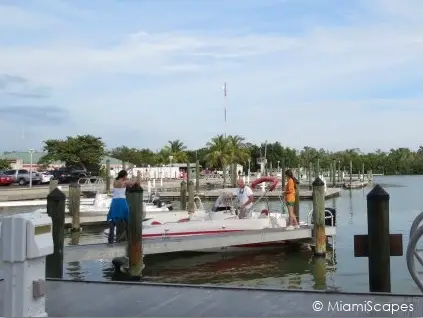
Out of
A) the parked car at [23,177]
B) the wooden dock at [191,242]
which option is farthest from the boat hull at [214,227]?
the parked car at [23,177]

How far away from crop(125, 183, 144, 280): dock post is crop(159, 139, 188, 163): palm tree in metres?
90.7

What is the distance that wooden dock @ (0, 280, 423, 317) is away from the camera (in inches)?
240

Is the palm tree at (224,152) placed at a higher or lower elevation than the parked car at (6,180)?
higher

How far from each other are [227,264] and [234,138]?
238ft

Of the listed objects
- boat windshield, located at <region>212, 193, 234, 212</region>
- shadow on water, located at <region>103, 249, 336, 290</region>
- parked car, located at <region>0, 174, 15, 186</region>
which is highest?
parked car, located at <region>0, 174, 15, 186</region>

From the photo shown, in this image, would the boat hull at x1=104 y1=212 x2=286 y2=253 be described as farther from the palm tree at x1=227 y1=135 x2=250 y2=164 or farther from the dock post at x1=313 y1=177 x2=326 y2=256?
the palm tree at x1=227 y1=135 x2=250 y2=164

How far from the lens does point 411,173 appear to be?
7146 inches

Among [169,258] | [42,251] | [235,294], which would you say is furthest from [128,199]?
[42,251]

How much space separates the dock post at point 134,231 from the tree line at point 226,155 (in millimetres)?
33152

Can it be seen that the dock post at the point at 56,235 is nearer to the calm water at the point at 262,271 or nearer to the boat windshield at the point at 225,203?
the calm water at the point at 262,271

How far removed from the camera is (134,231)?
11969 mm

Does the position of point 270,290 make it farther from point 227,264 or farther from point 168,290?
point 227,264

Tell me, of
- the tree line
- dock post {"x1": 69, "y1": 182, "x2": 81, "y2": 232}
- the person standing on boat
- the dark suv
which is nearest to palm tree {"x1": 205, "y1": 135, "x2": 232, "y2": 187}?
the tree line

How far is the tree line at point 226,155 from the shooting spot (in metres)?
68.3
